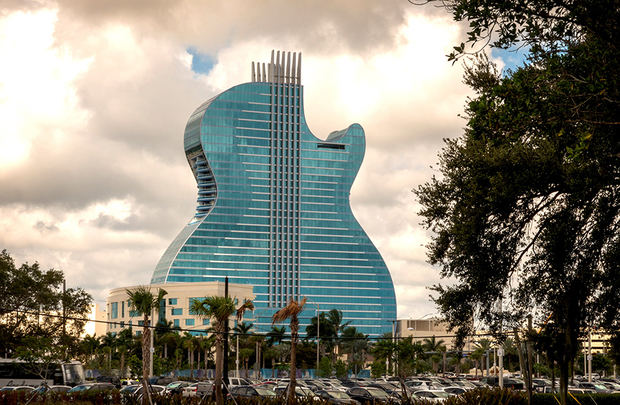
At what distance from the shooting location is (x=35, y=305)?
64.7 m

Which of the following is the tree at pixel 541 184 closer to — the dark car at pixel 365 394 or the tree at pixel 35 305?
the dark car at pixel 365 394

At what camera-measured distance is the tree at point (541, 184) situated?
14.8 metres

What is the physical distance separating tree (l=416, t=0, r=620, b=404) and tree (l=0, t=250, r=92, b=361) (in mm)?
47783

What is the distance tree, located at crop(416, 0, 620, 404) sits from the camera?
48.5 ft

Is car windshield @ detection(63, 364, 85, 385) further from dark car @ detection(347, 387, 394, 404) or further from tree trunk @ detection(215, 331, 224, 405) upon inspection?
tree trunk @ detection(215, 331, 224, 405)

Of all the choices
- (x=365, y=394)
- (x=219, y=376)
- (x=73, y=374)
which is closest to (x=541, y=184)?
(x=219, y=376)

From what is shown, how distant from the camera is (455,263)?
2198cm

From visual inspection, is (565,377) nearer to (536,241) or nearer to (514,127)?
(536,241)

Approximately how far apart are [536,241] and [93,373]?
102 metres

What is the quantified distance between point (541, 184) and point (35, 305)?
177 feet

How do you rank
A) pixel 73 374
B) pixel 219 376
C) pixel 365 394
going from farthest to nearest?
pixel 73 374, pixel 365 394, pixel 219 376

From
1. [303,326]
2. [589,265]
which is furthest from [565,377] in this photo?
[303,326]

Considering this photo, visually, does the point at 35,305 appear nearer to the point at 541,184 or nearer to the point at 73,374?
the point at 73,374

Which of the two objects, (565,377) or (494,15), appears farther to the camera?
(565,377)
